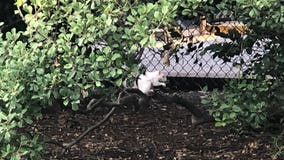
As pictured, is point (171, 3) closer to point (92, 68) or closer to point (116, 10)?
point (116, 10)

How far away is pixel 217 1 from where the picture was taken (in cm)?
278

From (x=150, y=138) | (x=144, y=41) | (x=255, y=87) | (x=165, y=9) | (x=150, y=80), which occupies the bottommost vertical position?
(x=150, y=138)

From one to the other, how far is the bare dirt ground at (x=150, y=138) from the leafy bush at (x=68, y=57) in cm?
130

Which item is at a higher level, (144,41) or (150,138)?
(144,41)

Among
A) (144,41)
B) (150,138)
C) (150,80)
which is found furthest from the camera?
(150,80)

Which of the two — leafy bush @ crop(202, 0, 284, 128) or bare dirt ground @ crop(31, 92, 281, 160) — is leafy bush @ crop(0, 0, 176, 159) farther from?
bare dirt ground @ crop(31, 92, 281, 160)

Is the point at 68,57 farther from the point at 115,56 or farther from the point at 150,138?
the point at 150,138

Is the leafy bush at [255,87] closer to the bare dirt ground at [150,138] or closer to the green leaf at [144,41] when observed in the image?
the green leaf at [144,41]

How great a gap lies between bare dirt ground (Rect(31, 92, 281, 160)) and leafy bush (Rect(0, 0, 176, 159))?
1.30 meters

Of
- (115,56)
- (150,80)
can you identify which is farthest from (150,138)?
(115,56)

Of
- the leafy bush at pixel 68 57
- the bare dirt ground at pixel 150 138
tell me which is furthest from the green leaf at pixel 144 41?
the bare dirt ground at pixel 150 138

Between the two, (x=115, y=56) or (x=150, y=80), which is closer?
(x=115, y=56)

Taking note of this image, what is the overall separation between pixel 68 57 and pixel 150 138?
1831 mm

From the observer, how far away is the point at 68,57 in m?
2.07
